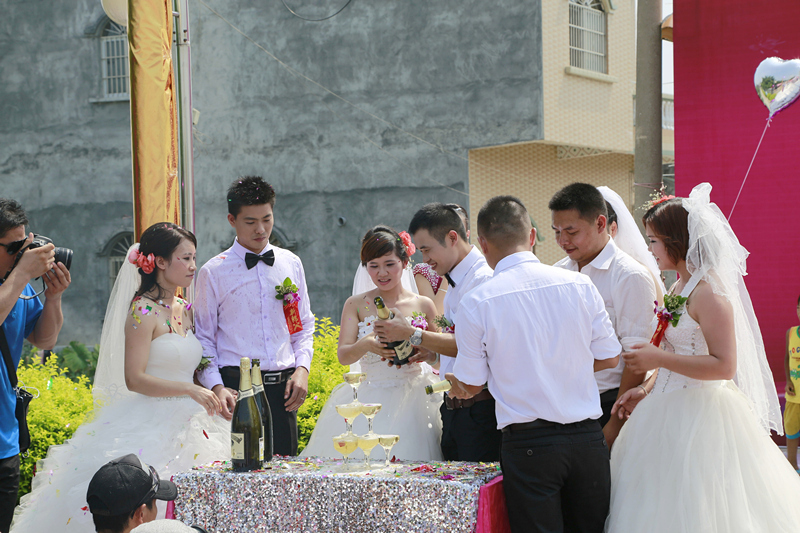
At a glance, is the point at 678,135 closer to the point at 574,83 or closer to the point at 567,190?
the point at 567,190

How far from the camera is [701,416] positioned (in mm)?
3223

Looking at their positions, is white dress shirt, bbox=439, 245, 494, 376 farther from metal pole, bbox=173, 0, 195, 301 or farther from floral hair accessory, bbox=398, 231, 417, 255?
metal pole, bbox=173, 0, 195, 301

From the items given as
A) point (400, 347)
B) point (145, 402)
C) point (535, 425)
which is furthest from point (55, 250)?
point (535, 425)

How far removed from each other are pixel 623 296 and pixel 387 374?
4.68ft

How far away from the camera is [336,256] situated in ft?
45.8

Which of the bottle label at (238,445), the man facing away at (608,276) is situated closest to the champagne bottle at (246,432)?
the bottle label at (238,445)

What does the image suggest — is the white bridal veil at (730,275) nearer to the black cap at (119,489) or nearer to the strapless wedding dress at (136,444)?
the black cap at (119,489)

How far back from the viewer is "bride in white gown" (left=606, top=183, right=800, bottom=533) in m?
3.00

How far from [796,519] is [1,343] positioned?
3436 millimetres

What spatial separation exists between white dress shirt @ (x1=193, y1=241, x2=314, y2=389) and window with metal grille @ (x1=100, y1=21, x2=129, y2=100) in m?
11.4

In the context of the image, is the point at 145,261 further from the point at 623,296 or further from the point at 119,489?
the point at 623,296

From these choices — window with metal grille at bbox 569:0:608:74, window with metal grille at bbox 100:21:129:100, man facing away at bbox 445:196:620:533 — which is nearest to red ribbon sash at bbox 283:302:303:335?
man facing away at bbox 445:196:620:533

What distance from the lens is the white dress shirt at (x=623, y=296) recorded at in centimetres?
347

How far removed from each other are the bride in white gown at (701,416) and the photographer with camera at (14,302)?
101 inches
